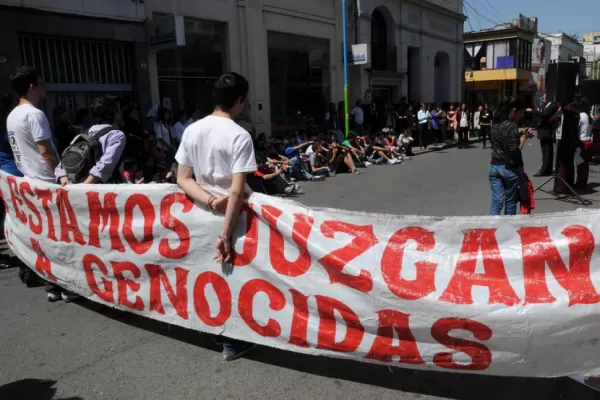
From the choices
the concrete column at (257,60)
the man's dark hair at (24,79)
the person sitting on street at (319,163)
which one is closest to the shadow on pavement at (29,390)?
the man's dark hair at (24,79)

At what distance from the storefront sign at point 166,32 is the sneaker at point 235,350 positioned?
33.9 feet

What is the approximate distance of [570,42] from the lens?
6109cm

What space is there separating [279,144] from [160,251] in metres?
10.2

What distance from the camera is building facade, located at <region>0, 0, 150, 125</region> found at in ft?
34.7

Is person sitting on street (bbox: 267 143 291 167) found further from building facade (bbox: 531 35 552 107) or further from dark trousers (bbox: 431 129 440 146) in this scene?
building facade (bbox: 531 35 552 107)

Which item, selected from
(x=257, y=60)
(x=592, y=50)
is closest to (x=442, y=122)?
(x=257, y=60)

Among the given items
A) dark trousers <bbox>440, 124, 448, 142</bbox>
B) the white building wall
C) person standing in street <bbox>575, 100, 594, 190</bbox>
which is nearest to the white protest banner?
person standing in street <bbox>575, 100, 594, 190</bbox>

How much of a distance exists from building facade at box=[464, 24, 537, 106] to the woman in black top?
109 feet

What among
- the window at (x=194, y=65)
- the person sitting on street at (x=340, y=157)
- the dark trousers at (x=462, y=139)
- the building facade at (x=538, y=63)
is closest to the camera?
the person sitting on street at (x=340, y=157)

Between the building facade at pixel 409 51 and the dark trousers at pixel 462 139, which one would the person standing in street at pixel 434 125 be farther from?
the building facade at pixel 409 51

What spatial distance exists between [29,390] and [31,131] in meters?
2.28

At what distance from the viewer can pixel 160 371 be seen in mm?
3314

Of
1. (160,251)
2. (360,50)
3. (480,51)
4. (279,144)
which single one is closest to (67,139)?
(279,144)

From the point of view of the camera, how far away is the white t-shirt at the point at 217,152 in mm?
3035
